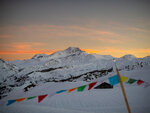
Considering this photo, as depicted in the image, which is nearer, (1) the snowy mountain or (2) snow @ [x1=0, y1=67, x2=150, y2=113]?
(2) snow @ [x1=0, y1=67, x2=150, y2=113]

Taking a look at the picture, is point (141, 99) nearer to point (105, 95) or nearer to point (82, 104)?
point (105, 95)

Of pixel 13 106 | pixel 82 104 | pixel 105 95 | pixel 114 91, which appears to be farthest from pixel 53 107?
pixel 114 91

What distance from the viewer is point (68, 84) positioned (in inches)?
487

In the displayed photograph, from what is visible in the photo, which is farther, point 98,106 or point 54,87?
point 54,87

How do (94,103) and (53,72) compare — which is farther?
(53,72)

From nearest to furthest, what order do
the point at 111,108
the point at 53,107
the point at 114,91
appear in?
1. the point at 111,108
2. the point at 53,107
3. the point at 114,91

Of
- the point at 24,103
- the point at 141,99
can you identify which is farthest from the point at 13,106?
the point at 141,99

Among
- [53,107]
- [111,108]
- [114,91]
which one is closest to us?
[111,108]

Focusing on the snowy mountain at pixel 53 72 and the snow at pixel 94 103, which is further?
the snowy mountain at pixel 53 72

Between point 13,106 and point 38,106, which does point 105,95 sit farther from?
point 13,106

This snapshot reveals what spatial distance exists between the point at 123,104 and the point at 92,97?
2008 millimetres

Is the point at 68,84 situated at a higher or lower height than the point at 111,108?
higher

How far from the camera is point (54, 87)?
1212cm

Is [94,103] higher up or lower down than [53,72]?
higher up
